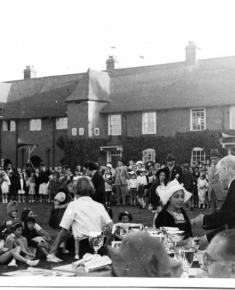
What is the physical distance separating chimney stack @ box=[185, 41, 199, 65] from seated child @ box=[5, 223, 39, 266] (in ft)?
100

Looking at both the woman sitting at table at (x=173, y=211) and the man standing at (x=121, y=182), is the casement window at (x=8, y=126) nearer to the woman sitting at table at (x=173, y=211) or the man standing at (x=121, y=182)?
the man standing at (x=121, y=182)

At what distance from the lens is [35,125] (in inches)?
1663

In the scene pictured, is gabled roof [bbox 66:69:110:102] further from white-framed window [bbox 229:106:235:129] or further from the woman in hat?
the woman in hat

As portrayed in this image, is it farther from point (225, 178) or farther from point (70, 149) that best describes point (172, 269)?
point (70, 149)

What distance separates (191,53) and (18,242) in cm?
3101

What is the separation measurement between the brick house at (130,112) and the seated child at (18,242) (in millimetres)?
23532

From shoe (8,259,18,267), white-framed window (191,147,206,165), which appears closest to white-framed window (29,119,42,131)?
white-framed window (191,147,206,165)

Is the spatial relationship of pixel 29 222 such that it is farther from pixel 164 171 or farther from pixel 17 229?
pixel 164 171

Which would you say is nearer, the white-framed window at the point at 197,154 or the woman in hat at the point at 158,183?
the woman in hat at the point at 158,183

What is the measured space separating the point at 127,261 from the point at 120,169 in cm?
1698

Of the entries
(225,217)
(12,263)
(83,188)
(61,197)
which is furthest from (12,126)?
(225,217)

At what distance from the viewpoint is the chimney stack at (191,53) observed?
36656 millimetres

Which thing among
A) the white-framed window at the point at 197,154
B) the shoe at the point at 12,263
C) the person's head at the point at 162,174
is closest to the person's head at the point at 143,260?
the shoe at the point at 12,263

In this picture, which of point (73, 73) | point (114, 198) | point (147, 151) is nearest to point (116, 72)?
point (73, 73)
